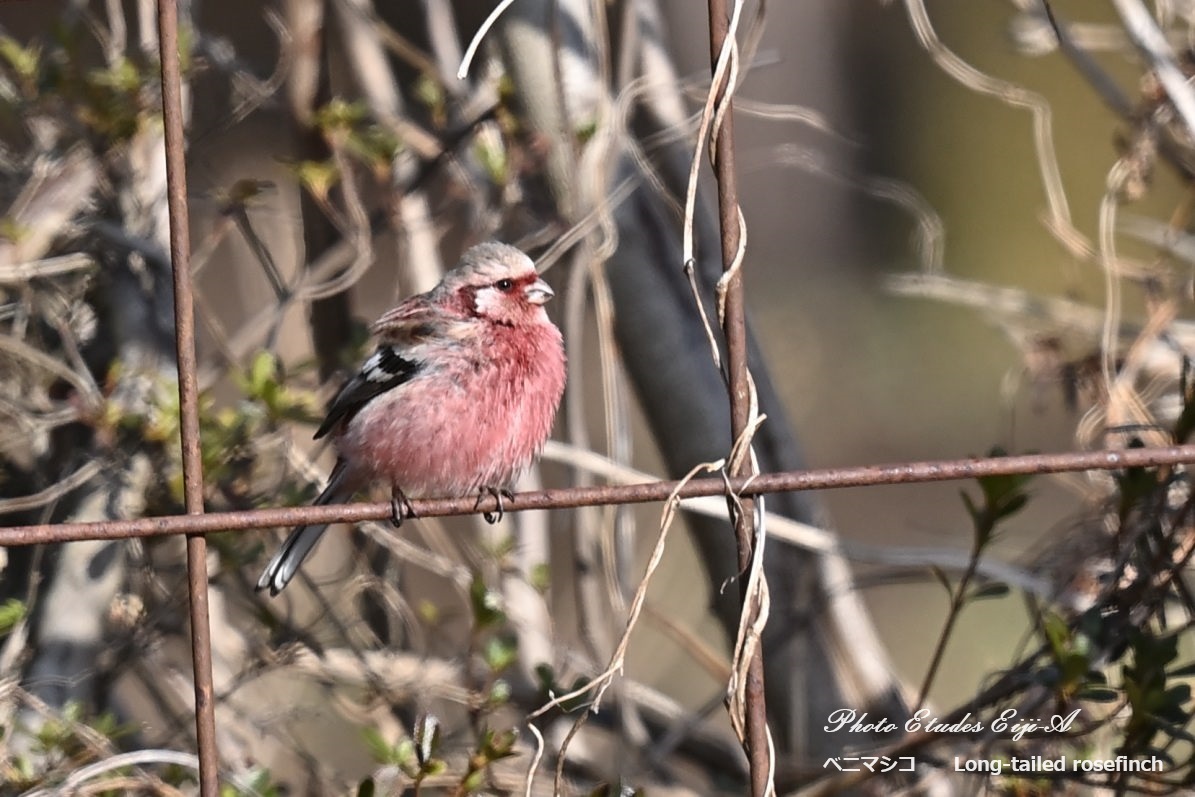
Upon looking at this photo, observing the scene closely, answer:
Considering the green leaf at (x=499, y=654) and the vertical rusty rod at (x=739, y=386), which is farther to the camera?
the green leaf at (x=499, y=654)

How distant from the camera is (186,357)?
218cm

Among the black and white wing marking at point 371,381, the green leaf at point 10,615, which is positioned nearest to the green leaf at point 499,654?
the black and white wing marking at point 371,381

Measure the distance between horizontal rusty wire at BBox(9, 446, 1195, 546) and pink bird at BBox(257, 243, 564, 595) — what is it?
1383 mm

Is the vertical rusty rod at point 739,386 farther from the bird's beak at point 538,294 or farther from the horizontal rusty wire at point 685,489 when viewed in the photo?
the bird's beak at point 538,294

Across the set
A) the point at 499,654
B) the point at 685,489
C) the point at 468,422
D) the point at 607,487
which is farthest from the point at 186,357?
the point at 499,654

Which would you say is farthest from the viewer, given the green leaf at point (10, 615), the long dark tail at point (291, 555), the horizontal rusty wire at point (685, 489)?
the long dark tail at point (291, 555)

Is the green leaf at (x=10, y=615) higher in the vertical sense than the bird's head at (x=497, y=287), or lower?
lower

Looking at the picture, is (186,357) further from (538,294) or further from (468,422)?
(538,294)

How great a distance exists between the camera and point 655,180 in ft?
14.4

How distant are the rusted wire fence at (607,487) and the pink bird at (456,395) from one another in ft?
4.55

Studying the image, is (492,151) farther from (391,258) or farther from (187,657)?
(187,657)

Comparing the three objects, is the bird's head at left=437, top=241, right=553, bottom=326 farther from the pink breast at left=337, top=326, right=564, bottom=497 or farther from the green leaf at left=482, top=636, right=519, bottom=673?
the green leaf at left=482, top=636, right=519, bottom=673

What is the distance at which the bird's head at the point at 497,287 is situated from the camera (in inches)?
150

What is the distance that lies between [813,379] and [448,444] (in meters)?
6.17
